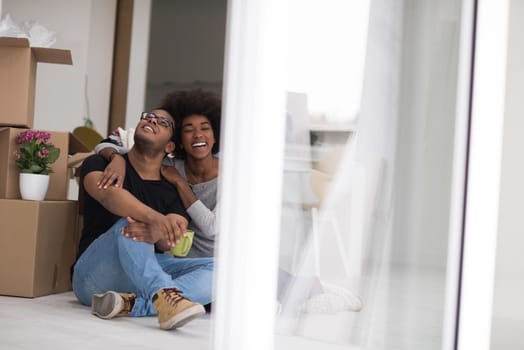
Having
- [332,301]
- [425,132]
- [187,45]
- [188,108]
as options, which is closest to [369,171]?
[425,132]

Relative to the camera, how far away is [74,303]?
2652mm

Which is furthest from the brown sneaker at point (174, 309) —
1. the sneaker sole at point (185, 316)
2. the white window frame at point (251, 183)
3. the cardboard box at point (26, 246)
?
the white window frame at point (251, 183)

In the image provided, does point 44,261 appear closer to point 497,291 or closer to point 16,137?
point 16,137

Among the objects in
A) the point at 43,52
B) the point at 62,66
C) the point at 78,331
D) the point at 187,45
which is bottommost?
the point at 78,331

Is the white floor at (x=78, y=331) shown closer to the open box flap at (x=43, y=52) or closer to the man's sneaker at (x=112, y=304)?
the man's sneaker at (x=112, y=304)

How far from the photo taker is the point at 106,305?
233 centimetres

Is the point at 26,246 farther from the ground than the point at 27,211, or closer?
closer

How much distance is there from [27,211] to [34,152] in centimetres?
24

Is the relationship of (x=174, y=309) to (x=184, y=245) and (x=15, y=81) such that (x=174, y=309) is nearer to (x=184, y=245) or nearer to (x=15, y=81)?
(x=184, y=245)

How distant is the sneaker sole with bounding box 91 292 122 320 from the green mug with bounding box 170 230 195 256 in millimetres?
276

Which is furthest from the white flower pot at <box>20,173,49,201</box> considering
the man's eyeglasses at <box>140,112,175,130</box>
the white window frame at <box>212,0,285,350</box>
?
the white window frame at <box>212,0,285,350</box>

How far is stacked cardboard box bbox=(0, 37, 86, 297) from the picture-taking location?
269cm

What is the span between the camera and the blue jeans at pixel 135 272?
90.0 inches

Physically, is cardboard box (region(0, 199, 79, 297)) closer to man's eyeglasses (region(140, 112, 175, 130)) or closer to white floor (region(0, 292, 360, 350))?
white floor (region(0, 292, 360, 350))
